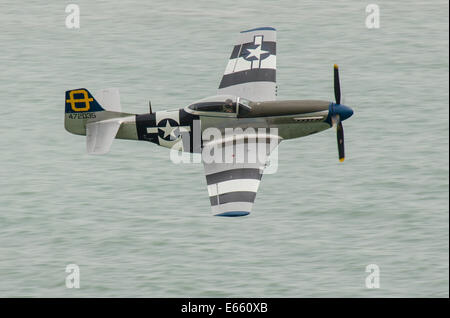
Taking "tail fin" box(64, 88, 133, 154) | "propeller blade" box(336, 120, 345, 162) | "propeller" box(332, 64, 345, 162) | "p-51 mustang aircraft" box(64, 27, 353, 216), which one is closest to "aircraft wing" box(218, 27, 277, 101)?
"p-51 mustang aircraft" box(64, 27, 353, 216)

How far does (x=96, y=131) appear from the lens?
3475 cm

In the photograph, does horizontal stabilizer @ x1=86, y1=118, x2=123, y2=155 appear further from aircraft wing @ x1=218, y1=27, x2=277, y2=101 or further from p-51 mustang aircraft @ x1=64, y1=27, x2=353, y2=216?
aircraft wing @ x1=218, y1=27, x2=277, y2=101

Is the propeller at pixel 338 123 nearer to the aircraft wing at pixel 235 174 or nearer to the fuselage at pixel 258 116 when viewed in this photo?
the fuselage at pixel 258 116

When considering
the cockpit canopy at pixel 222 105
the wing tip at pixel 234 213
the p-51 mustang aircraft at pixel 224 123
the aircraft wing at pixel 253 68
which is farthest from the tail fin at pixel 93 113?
the wing tip at pixel 234 213

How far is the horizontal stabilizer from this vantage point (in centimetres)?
3403

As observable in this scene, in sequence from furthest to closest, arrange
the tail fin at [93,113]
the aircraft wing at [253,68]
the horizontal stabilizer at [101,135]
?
the aircraft wing at [253,68] → the tail fin at [93,113] → the horizontal stabilizer at [101,135]

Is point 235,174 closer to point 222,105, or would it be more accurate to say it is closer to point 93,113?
point 222,105

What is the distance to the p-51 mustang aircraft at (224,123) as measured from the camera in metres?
32.7

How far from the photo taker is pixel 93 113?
1380 inches

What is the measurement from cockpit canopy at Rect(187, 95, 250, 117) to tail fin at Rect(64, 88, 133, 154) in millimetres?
2895

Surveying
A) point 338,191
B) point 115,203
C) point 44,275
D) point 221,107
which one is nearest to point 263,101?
point 221,107

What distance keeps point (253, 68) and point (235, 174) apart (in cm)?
654

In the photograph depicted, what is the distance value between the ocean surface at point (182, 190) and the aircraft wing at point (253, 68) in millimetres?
2827

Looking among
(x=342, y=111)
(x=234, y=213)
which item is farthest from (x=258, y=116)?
(x=234, y=213)
